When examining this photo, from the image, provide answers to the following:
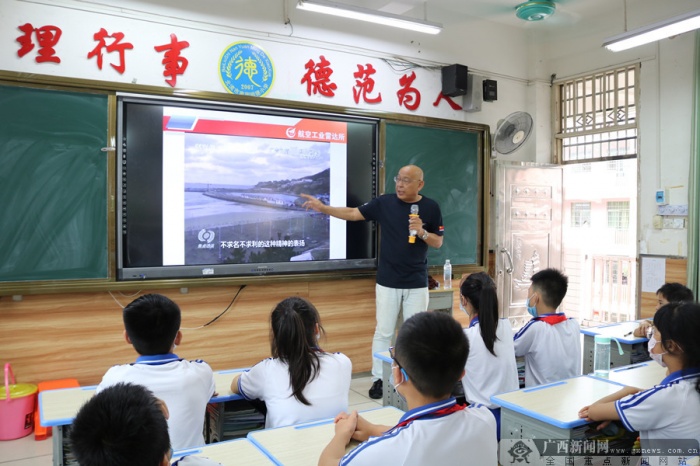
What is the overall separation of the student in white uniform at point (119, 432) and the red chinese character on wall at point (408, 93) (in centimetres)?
414

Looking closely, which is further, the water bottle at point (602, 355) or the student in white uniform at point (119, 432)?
the water bottle at point (602, 355)

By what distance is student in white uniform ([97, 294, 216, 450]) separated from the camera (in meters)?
1.76

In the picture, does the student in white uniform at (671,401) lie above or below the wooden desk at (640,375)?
above

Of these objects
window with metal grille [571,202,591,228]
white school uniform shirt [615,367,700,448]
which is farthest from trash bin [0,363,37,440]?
window with metal grille [571,202,591,228]

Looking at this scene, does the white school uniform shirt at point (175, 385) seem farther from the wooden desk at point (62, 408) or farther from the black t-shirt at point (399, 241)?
the black t-shirt at point (399, 241)

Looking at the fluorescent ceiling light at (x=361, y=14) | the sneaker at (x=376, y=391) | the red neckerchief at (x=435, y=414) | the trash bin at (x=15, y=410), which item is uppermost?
the fluorescent ceiling light at (x=361, y=14)

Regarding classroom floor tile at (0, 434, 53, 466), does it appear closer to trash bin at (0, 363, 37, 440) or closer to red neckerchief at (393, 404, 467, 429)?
trash bin at (0, 363, 37, 440)

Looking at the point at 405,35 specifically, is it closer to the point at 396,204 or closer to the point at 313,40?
the point at 313,40

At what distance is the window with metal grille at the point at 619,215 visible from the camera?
233 inches

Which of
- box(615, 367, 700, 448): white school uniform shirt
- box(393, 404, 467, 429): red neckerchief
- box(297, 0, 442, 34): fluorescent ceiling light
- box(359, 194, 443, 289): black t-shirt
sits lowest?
box(615, 367, 700, 448): white school uniform shirt

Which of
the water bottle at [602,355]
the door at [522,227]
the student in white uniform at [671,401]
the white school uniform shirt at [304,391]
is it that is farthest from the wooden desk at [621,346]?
the door at [522,227]

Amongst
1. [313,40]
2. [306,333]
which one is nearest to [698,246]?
[313,40]

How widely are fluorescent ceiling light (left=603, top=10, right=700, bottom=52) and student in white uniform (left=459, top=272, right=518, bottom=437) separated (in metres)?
2.86

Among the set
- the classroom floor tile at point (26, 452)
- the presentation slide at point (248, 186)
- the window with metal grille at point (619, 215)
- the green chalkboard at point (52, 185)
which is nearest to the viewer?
the classroom floor tile at point (26, 452)
